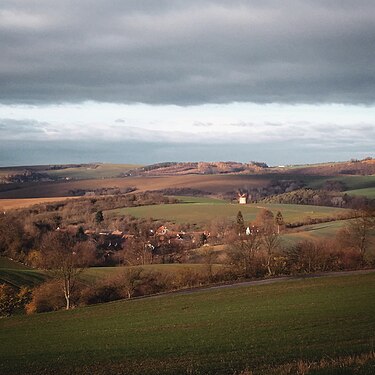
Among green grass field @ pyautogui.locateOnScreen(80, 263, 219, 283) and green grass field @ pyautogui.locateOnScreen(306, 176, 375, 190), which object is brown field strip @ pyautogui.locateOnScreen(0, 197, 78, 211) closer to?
green grass field @ pyautogui.locateOnScreen(80, 263, 219, 283)

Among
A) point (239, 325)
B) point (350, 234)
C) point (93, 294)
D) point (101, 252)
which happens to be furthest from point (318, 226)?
point (239, 325)

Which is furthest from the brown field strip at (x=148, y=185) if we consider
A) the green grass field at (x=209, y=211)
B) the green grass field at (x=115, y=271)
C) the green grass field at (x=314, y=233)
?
the green grass field at (x=115, y=271)

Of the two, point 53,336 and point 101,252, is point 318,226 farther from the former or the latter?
point 53,336

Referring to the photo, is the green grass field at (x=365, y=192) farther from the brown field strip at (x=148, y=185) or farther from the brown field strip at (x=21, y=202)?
the brown field strip at (x=21, y=202)

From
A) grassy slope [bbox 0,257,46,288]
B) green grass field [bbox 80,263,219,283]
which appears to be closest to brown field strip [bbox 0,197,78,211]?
grassy slope [bbox 0,257,46,288]

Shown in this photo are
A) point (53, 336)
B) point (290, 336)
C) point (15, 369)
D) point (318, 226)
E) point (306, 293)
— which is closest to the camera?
point (15, 369)

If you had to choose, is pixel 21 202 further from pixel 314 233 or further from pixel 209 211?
pixel 314 233
